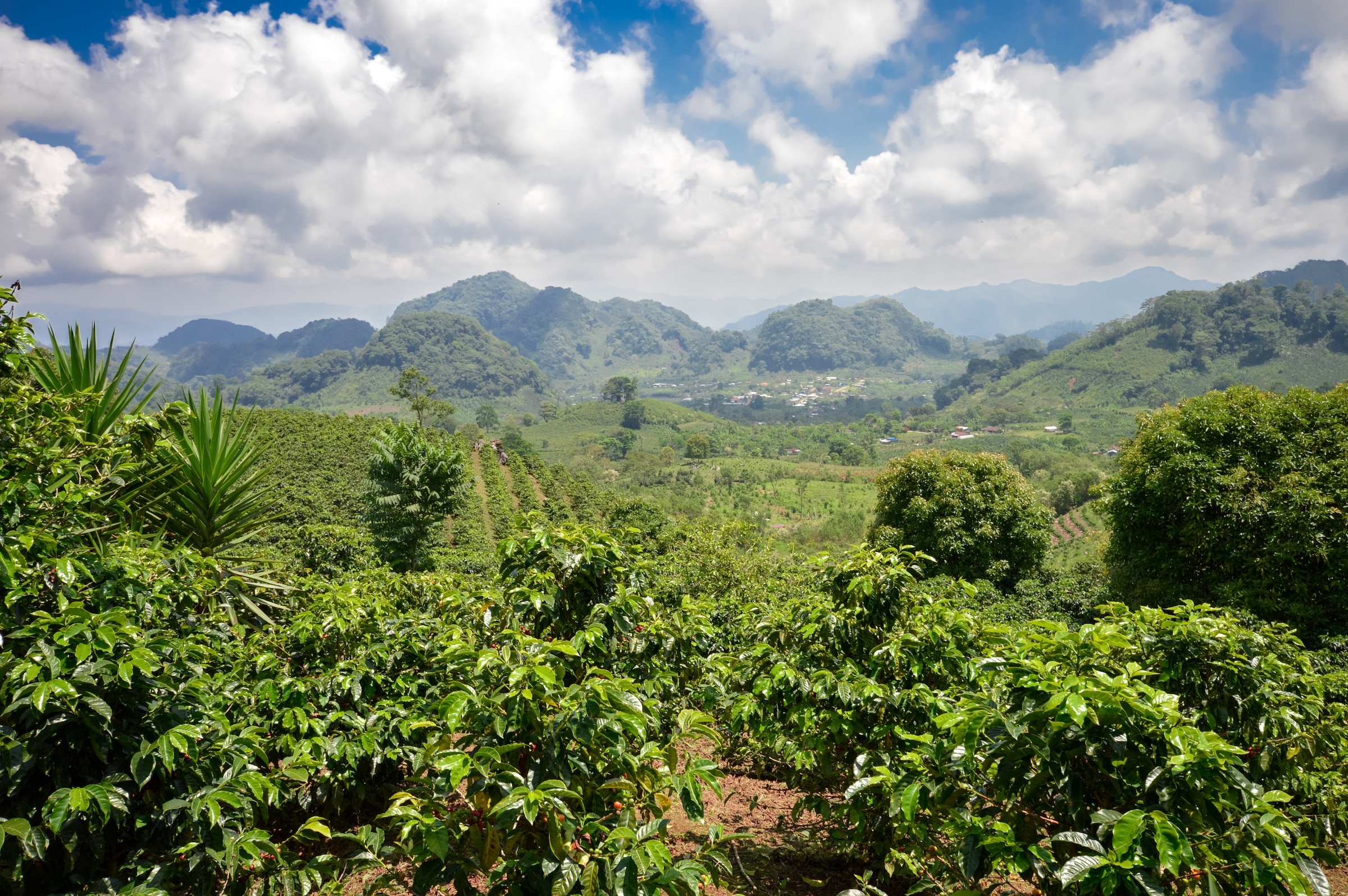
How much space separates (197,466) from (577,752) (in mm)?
4007

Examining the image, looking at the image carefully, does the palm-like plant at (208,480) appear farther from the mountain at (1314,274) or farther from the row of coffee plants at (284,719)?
the mountain at (1314,274)

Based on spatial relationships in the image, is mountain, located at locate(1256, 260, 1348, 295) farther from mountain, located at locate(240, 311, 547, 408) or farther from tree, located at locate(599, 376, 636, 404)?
mountain, located at locate(240, 311, 547, 408)

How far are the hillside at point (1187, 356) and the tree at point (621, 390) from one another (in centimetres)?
6326

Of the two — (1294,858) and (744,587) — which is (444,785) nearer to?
(1294,858)

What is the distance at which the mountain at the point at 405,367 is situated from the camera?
148m

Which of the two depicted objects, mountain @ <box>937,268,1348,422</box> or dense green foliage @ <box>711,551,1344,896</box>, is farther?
mountain @ <box>937,268,1348,422</box>

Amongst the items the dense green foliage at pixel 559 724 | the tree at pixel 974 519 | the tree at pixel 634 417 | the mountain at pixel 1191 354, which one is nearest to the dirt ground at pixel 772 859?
the dense green foliage at pixel 559 724

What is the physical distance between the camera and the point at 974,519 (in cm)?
1412

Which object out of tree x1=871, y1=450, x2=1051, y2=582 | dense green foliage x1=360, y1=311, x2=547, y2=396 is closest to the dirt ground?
tree x1=871, y1=450, x2=1051, y2=582

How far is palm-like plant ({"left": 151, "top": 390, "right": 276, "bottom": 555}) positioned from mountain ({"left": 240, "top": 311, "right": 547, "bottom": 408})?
150697 millimetres

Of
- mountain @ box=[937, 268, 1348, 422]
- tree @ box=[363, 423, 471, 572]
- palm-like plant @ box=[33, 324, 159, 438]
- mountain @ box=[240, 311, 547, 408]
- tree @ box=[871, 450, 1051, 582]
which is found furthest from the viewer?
mountain @ box=[240, 311, 547, 408]

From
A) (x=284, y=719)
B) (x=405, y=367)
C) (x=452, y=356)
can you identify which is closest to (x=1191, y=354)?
(x=284, y=719)

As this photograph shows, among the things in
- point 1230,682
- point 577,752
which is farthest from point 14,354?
point 1230,682

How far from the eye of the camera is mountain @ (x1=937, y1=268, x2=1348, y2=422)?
3686 inches
